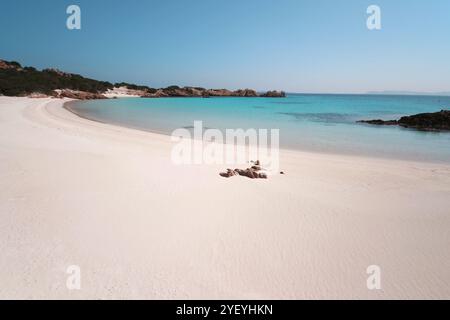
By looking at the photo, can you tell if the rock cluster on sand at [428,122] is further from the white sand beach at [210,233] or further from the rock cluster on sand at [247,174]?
the rock cluster on sand at [247,174]

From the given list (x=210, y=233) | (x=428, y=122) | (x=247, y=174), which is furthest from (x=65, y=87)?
(x=210, y=233)

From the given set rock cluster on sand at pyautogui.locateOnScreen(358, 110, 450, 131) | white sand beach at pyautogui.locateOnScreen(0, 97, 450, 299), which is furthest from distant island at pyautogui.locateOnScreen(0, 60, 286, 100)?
rock cluster on sand at pyautogui.locateOnScreen(358, 110, 450, 131)

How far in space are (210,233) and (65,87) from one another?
7638 centimetres

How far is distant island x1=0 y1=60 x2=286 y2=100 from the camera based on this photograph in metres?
50.8

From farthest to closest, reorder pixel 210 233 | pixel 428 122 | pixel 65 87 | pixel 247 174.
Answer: pixel 65 87 < pixel 428 122 < pixel 247 174 < pixel 210 233

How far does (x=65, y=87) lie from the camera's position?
2677 inches

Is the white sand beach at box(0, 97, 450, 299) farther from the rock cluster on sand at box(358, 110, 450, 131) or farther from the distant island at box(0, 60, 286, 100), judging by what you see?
the distant island at box(0, 60, 286, 100)

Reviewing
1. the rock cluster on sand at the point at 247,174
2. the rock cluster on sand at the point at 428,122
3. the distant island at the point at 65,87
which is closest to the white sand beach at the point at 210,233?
the rock cluster on sand at the point at 247,174

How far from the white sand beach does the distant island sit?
2029 inches

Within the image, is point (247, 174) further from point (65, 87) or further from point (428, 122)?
point (65, 87)
